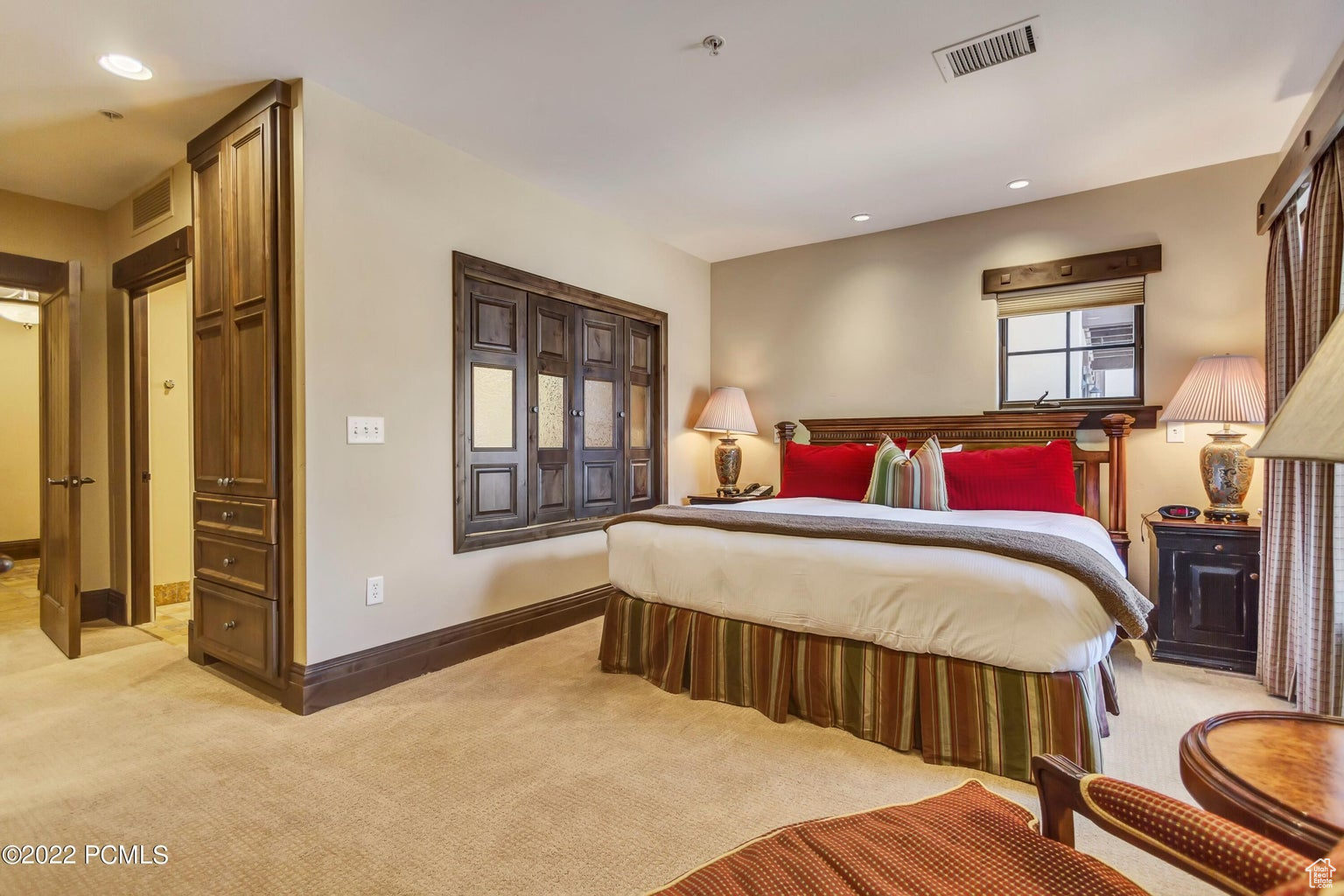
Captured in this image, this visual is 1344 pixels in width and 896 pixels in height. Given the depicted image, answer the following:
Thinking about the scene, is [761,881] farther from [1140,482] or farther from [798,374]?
[798,374]

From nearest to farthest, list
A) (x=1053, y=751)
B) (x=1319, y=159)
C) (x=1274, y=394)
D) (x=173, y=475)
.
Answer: (x=1053, y=751) → (x=1319, y=159) → (x=1274, y=394) → (x=173, y=475)

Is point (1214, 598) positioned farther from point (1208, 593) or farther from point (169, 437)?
point (169, 437)

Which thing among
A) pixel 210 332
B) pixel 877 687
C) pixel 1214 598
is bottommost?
pixel 877 687

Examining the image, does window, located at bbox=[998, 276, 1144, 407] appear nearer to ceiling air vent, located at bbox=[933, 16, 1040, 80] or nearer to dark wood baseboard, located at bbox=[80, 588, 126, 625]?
ceiling air vent, located at bbox=[933, 16, 1040, 80]

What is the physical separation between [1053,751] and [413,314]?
10.4 ft

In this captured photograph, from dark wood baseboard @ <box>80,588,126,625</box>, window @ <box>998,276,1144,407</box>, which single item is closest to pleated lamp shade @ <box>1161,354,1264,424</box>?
window @ <box>998,276,1144,407</box>

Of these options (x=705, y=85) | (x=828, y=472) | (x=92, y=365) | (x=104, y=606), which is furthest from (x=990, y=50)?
(x=104, y=606)

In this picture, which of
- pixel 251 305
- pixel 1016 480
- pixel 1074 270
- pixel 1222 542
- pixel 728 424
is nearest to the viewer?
pixel 251 305

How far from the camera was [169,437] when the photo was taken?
13.6 feet

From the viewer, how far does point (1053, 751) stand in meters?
2.01

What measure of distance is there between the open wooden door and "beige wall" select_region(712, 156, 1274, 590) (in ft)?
13.4

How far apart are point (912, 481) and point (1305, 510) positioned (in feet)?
5.21

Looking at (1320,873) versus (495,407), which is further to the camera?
(495,407)

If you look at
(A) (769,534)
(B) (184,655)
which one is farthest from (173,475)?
(A) (769,534)
